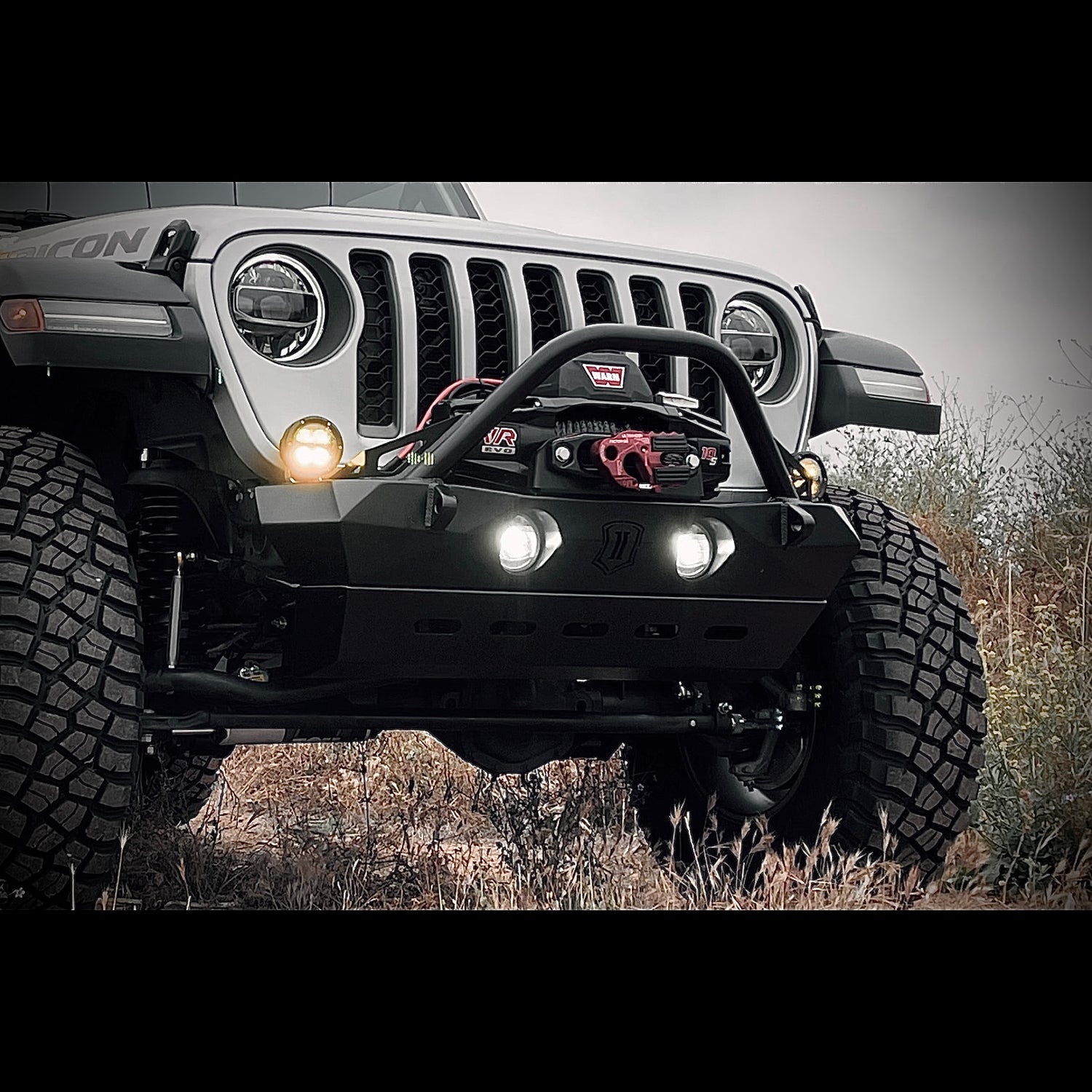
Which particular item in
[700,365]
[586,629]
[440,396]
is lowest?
[586,629]

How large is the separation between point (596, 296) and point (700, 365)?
382 mm

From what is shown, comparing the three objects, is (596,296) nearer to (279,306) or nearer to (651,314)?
(651,314)

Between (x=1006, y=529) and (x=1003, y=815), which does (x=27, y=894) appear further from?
(x=1006, y=529)

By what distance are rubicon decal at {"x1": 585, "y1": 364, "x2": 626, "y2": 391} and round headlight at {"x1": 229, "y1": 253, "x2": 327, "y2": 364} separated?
2.18 ft

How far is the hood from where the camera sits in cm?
369

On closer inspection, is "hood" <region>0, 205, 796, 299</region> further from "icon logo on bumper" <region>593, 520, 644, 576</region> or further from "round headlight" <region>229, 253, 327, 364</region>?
"icon logo on bumper" <region>593, 520, 644, 576</region>

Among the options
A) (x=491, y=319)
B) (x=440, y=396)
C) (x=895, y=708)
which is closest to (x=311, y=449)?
(x=440, y=396)

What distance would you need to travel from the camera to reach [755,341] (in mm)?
4297

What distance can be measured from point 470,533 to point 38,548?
0.97 metres

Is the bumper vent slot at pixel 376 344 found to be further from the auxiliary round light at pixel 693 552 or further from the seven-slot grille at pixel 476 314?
the auxiliary round light at pixel 693 552

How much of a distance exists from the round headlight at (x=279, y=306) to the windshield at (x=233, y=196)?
337mm

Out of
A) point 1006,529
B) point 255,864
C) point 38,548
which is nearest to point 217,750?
point 255,864

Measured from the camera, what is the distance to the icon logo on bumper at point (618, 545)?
358 centimetres

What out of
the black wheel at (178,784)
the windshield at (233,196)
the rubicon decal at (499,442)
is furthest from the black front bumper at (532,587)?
the black wheel at (178,784)
